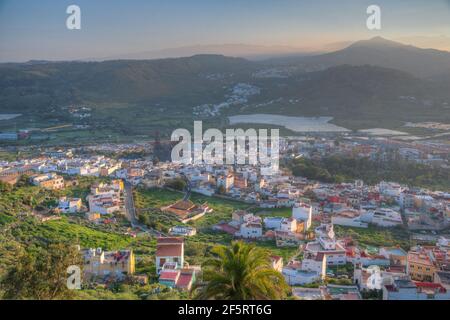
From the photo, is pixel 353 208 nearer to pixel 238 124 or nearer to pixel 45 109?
pixel 238 124

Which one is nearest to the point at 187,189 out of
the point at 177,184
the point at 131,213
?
the point at 177,184

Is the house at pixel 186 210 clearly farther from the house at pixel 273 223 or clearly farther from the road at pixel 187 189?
the house at pixel 273 223

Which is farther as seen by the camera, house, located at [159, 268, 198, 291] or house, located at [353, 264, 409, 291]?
house, located at [353, 264, 409, 291]

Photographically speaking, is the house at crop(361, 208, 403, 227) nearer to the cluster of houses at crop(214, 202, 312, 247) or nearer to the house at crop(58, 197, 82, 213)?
the cluster of houses at crop(214, 202, 312, 247)

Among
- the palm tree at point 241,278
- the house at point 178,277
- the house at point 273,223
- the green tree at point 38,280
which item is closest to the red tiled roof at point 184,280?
the house at point 178,277

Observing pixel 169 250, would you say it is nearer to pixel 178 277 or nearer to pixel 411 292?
pixel 178 277

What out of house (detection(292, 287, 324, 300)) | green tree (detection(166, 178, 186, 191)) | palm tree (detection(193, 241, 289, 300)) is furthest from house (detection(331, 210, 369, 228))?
palm tree (detection(193, 241, 289, 300))

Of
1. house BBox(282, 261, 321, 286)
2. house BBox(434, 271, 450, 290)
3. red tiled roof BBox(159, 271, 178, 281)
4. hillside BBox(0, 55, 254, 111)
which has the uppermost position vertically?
hillside BBox(0, 55, 254, 111)
